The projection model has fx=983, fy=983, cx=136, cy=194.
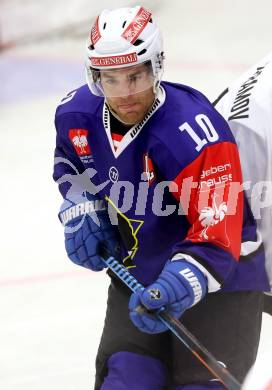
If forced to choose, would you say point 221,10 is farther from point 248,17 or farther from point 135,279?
point 135,279

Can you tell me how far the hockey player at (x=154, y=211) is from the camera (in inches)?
93.4

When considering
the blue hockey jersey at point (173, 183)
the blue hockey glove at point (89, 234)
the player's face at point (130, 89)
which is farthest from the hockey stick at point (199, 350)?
the player's face at point (130, 89)

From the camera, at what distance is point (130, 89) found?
7.82ft

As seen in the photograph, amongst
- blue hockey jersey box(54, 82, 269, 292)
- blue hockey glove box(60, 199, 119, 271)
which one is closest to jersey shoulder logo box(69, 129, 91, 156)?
blue hockey jersey box(54, 82, 269, 292)

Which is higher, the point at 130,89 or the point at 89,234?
the point at 130,89

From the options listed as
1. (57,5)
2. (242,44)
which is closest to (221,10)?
(242,44)

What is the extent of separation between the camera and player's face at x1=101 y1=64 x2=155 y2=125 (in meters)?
2.39

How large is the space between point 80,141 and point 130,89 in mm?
293

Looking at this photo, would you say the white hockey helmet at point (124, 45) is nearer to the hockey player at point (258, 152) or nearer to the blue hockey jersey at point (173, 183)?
the blue hockey jersey at point (173, 183)

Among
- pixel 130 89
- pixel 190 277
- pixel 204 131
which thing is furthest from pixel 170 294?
pixel 130 89

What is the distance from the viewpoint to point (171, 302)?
91.7 inches

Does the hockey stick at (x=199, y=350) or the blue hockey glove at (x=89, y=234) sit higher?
the blue hockey glove at (x=89, y=234)

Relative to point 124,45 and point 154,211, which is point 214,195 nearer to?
point 154,211

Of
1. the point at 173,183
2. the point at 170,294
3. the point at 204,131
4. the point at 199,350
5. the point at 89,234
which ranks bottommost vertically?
the point at 199,350
